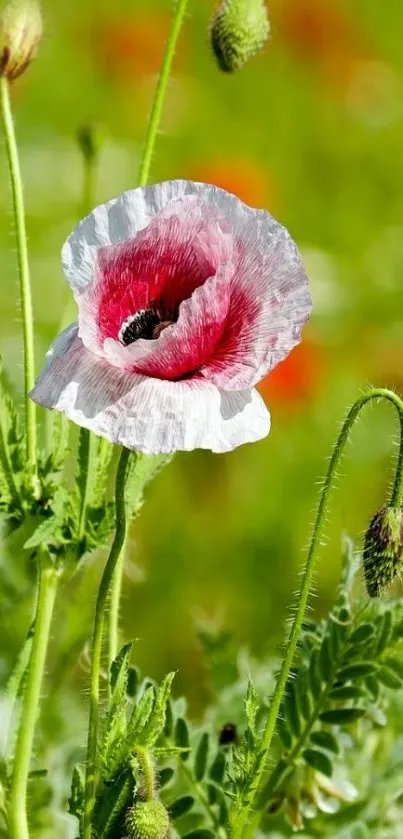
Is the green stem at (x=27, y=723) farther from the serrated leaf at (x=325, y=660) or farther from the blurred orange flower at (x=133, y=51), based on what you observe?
the blurred orange flower at (x=133, y=51)

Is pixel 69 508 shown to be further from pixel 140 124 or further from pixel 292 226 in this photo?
pixel 140 124

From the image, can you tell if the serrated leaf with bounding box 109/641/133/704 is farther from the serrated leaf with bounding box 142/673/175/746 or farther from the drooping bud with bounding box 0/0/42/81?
the drooping bud with bounding box 0/0/42/81

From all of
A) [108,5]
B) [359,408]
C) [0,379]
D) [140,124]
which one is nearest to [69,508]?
[0,379]

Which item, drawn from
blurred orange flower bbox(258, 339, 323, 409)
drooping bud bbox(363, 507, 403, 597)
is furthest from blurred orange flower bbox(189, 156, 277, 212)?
drooping bud bbox(363, 507, 403, 597)

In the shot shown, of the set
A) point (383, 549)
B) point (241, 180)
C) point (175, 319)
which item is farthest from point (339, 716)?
point (241, 180)

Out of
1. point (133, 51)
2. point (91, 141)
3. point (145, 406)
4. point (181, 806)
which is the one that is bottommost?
point (181, 806)

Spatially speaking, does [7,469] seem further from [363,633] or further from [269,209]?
[269,209]
